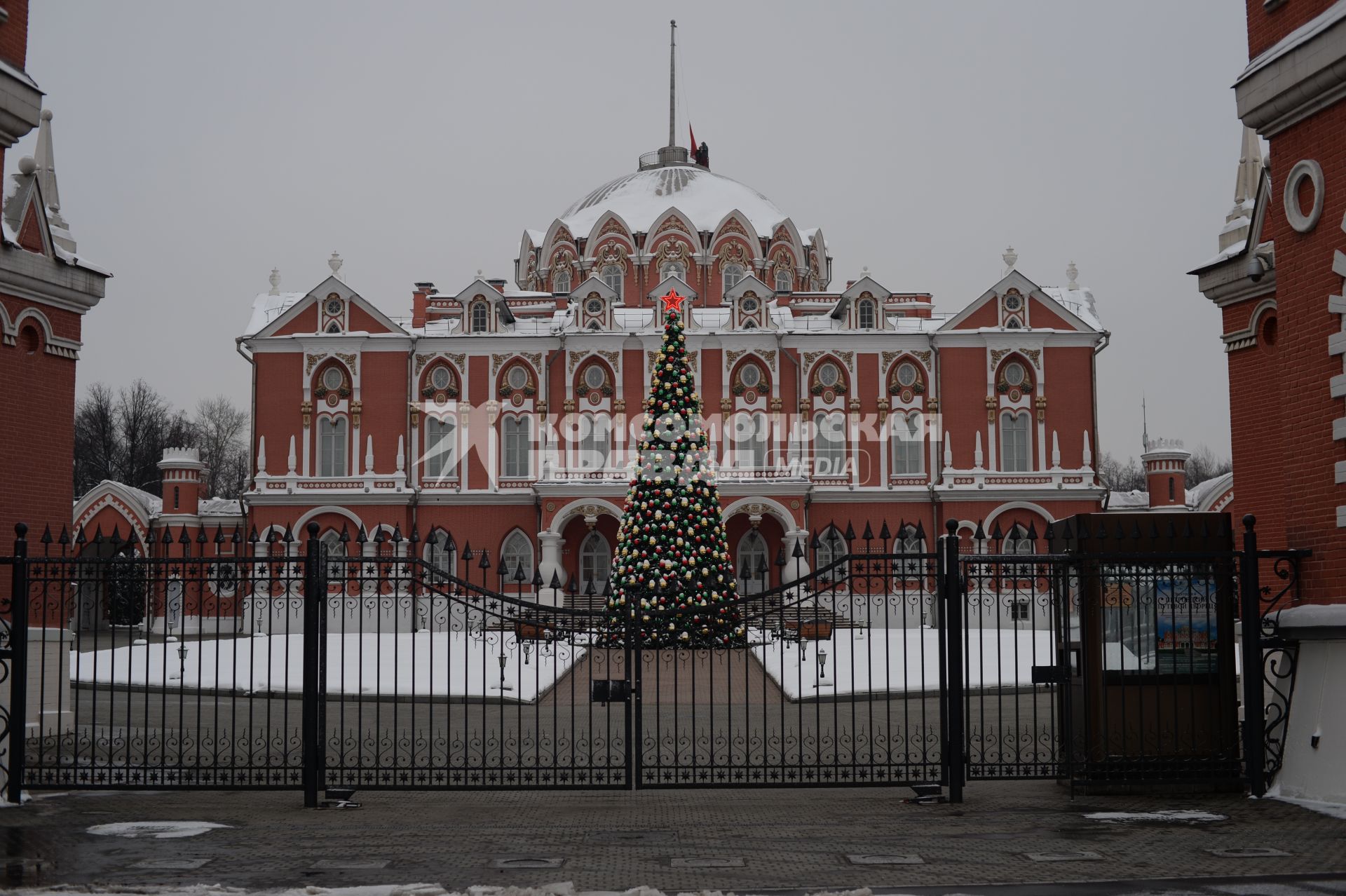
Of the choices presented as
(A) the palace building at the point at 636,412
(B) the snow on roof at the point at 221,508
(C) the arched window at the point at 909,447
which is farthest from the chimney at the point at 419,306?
(C) the arched window at the point at 909,447

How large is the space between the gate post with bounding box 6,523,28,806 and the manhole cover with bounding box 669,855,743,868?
18.2 feet

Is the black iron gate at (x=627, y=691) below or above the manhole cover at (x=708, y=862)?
above

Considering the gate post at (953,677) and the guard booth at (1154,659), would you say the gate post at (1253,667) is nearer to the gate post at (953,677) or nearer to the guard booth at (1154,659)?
the guard booth at (1154,659)

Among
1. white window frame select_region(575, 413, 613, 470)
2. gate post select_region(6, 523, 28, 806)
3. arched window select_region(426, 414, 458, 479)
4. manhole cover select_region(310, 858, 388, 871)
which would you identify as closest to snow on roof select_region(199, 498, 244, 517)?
arched window select_region(426, 414, 458, 479)

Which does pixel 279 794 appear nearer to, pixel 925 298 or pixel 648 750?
pixel 648 750

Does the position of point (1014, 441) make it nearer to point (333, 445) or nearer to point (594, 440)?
point (594, 440)

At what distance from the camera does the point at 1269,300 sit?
1508 centimetres

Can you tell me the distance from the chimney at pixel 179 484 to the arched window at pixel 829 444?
19.4 m

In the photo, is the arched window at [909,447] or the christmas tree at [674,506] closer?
the christmas tree at [674,506]

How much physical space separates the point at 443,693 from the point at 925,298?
2564cm

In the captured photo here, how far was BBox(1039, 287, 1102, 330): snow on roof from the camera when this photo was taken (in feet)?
139

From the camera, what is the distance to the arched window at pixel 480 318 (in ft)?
139

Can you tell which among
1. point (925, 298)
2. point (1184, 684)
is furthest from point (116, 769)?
point (925, 298)

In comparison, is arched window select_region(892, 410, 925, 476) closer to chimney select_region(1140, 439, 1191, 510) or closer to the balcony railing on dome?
chimney select_region(1140, 439, 1191, 510)
